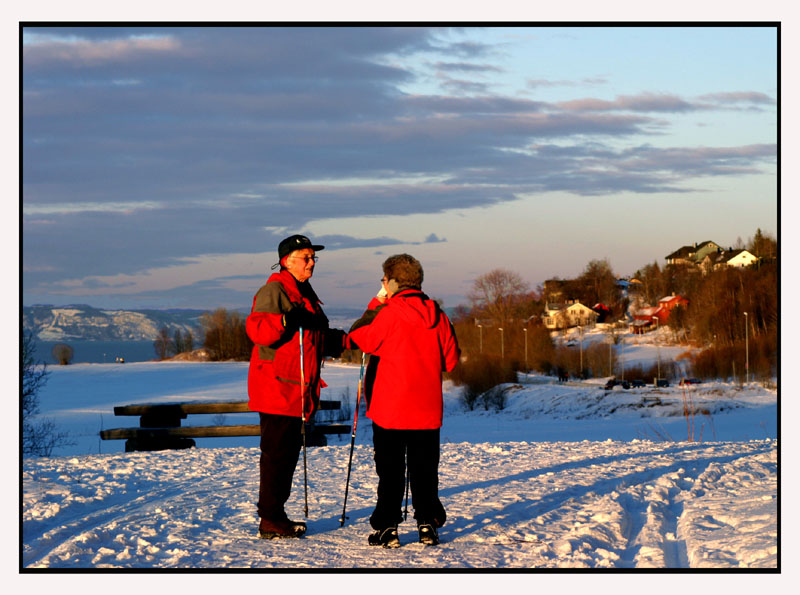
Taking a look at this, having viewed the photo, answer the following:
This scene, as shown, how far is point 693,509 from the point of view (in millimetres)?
7855

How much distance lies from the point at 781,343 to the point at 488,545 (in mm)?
3223

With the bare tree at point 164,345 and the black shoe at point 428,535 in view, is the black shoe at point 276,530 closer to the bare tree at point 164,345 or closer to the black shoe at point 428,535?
the black shoe at point 428,535

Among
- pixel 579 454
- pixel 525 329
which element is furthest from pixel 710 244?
pixel 579 454

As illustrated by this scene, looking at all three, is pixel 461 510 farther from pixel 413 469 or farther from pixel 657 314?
pixel 657 314

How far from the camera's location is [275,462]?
6684 millimetres

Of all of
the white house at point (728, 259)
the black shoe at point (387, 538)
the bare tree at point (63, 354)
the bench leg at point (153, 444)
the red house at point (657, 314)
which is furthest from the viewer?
the red house at point (657, 314)

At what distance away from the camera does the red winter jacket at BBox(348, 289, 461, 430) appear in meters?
6.35

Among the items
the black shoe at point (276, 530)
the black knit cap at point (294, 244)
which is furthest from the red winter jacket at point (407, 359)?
the black shoe at point (276, 530)

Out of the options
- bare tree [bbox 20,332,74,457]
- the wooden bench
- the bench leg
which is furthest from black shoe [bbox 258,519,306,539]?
bare tree [bbox 20,332,74,457]

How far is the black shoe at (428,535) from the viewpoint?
20.9 ft

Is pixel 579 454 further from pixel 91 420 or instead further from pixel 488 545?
pixel 91 420

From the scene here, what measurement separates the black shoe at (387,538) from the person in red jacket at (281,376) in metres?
0.64

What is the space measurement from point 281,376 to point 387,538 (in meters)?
1.39

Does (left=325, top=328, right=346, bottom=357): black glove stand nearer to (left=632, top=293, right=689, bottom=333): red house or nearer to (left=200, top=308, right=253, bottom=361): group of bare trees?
(left=200, top=308, right=253, bottom=361): group of bare trees
